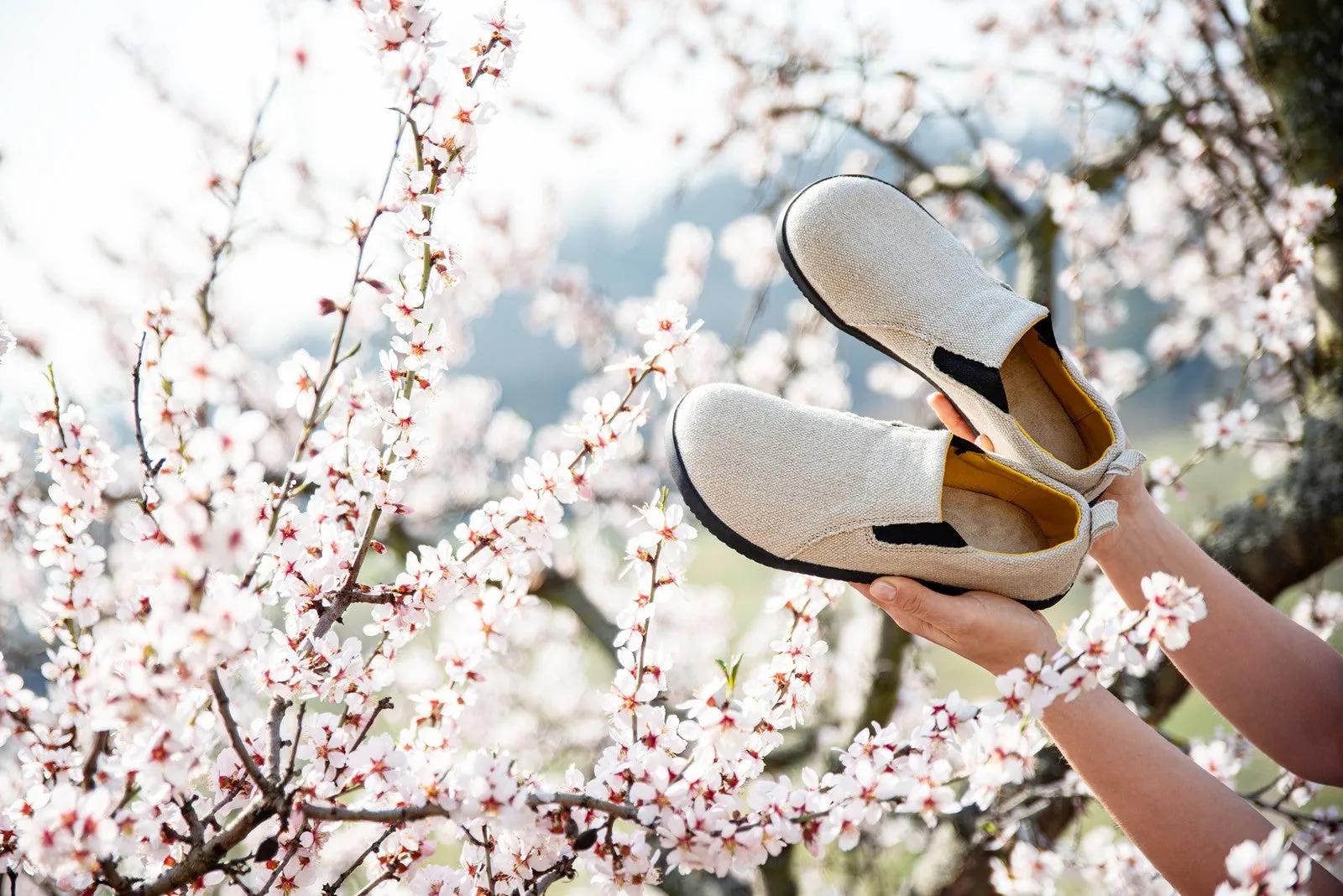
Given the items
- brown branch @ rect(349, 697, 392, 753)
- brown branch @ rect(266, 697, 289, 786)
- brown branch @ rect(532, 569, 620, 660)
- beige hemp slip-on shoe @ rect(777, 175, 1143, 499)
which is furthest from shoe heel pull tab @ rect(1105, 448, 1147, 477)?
brown branch @ rect(532, 569, 620, 660)

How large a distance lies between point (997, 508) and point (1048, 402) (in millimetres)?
241

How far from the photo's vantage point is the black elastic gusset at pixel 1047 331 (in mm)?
1443

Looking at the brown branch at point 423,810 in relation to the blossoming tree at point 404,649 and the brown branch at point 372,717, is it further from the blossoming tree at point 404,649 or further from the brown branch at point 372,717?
the brown branch at point 372,717

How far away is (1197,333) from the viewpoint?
321 centimetres

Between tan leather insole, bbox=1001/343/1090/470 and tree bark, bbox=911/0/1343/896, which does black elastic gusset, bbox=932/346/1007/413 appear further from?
tree bark, bbox=911/0/1343/896

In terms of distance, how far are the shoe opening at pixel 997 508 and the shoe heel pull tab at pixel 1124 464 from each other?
98 millimetres

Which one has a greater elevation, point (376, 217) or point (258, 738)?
point (376, 217)

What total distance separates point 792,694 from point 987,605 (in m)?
0.30

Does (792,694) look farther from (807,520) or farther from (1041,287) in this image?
(1041,287)

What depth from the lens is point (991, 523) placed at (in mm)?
1381

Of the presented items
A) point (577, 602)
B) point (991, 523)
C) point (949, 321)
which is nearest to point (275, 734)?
point (991, 523)

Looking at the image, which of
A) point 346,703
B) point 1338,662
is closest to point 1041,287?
point 1338,662

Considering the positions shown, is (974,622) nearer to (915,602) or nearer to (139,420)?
(915,602)

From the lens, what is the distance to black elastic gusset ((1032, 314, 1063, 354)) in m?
1.44
